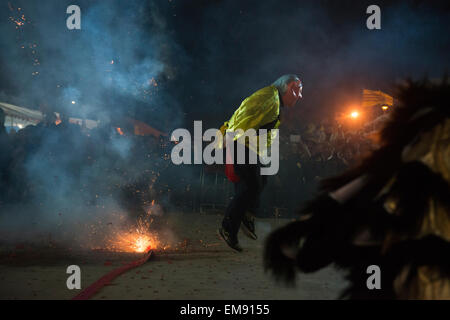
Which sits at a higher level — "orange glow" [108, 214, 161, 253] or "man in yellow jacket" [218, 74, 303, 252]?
"man in yellow jacket" [218, 74, 303, 252]

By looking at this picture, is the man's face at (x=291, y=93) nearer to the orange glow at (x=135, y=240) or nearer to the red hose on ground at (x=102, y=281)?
the red hose on ground at (x=102, y=281)

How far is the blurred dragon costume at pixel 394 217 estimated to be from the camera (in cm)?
104

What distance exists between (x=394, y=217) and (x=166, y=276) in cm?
248

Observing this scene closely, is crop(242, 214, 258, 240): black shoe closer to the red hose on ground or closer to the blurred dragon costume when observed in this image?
the red hose on ground

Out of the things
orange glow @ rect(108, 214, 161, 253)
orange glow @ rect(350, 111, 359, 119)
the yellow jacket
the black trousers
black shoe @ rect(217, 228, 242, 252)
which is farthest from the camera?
orange glow @ rect(350, 111, 359, 119)

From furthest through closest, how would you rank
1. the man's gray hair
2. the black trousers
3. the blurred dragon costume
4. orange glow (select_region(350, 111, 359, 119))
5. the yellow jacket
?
A: orange glow (select_region(350, 111, 359, 119)) → the man's gray hair → the black trousers → the yellow jacket → the blurred dragon costume

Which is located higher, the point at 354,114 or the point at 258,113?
the point at 354,114

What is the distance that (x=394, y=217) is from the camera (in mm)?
1069

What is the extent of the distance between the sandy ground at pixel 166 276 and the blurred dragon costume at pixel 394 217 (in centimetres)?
75

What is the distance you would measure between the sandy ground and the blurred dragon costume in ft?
2.45

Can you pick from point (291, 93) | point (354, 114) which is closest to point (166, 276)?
point (291, 93)

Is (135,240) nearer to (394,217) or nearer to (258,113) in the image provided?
(258,113)

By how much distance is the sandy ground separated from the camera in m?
2.49

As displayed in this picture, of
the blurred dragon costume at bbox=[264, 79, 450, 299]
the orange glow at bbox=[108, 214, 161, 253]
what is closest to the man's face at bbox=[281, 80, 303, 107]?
the blurred dragon costume at bbox=[264, 79, 450, 299]
